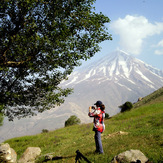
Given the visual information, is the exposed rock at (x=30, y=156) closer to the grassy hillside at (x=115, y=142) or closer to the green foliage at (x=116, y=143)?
the grassy hillside at (x=115, y=142)

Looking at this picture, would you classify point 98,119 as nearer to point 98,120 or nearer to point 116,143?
point 98,120

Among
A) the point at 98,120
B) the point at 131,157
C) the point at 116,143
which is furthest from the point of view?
the point at 116,143

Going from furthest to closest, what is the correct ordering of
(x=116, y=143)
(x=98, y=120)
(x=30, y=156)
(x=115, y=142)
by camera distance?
(x=30, y=156), (x=115, y=142), (x=116, y=143), (x=98, y=120)

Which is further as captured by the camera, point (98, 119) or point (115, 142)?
point (115, 142)

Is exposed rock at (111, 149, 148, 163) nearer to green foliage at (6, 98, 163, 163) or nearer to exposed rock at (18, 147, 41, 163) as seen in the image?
green foliage at (6, 98, 163, 163)

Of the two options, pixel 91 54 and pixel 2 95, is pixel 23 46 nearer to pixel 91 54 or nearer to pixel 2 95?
pixel 2 95

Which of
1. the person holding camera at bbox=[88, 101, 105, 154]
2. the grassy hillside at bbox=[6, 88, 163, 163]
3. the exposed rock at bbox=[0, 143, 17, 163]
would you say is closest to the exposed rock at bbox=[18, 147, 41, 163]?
the exposed rock at bbox=[0, 143, 17, 163]

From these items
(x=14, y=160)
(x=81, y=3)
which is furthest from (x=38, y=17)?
(x=14, y=160)

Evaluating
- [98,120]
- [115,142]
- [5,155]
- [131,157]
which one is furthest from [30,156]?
[131,157]

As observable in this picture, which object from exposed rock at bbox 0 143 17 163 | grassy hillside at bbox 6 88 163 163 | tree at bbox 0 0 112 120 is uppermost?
tree at bbox 0 0 112 120

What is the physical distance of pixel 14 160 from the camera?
1582cm

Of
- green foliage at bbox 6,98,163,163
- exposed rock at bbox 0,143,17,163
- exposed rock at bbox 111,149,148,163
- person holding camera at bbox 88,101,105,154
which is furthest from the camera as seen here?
exposed rock at bbox 0,143,17,163

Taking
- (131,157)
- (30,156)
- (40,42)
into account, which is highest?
(40,42)

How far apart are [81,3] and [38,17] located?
11.8ft
